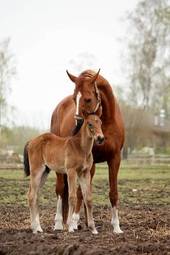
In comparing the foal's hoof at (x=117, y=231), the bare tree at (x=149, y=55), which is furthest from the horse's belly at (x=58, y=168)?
the bare tree at (x=149, y=55)

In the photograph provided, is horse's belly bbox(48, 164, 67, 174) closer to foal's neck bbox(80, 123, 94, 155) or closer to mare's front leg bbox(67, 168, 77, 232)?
mare's front leg bbox(67, 168, 77, 232)

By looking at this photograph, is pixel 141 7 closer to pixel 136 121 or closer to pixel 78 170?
pixel 136 121

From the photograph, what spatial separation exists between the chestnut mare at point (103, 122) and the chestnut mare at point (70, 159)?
10.3 inches

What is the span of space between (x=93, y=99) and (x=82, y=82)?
31 centimetres

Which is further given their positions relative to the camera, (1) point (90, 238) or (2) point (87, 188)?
(2) point (87, 188)

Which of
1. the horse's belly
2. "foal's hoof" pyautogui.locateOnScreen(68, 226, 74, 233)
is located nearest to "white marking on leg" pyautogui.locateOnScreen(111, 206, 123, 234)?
"foal's hoof" pyautogui.locateOnScreen(68, 226, 74, 233)

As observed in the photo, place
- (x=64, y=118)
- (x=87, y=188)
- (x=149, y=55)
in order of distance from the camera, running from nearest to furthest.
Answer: (x=87, y=188), (x=64, y=118), (x=149, y=55)

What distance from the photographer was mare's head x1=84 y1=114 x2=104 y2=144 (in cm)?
924

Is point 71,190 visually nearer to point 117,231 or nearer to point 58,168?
point 58,168

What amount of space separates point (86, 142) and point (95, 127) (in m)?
0.35

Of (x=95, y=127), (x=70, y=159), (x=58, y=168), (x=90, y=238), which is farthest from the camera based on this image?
(x=58, y=168)

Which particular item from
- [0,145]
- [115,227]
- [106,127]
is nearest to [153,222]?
[115,227]

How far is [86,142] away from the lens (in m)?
9.54

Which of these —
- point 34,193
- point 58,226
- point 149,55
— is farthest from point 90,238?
point 149,55
